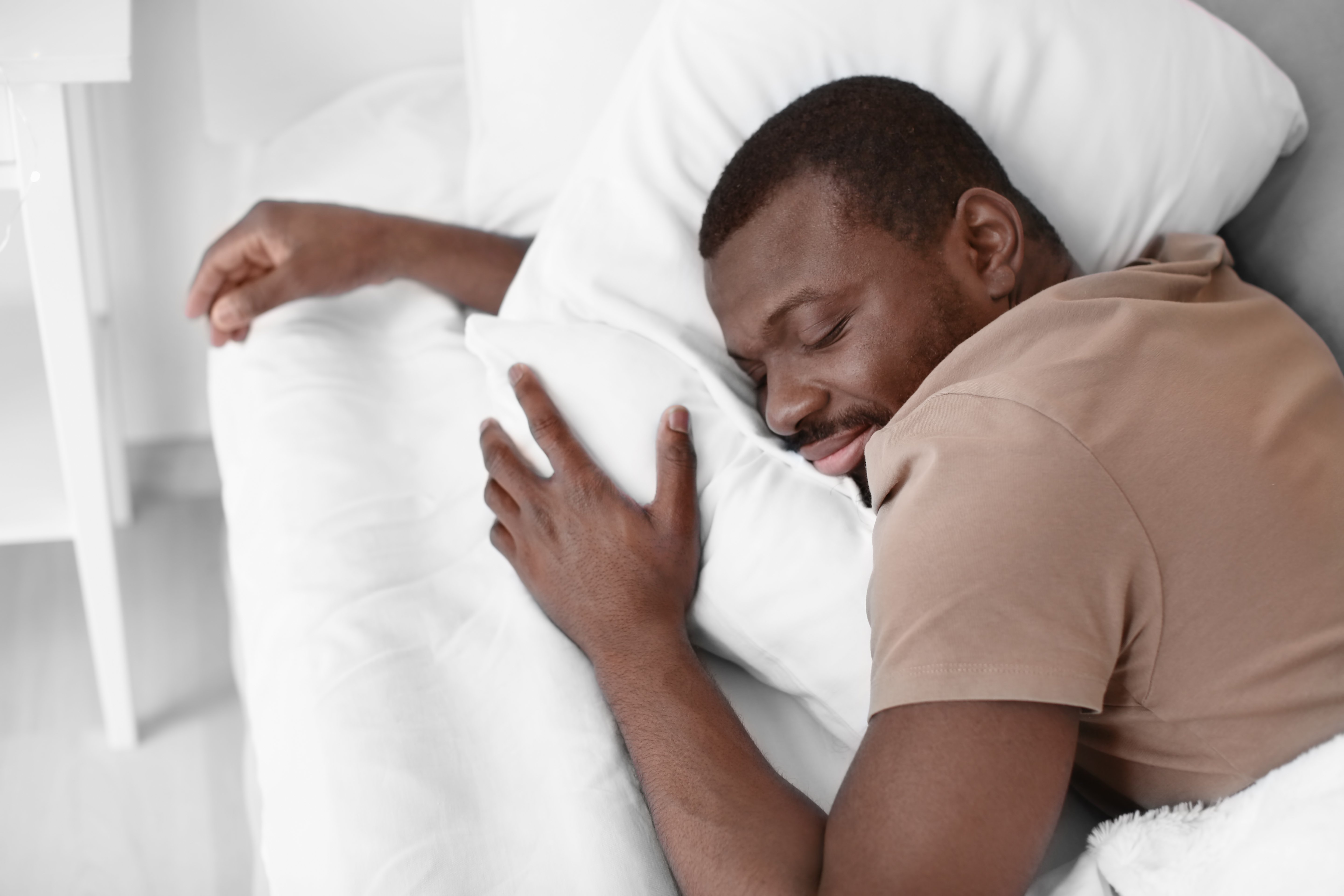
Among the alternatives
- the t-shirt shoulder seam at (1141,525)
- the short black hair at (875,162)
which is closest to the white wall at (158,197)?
the short black hair at (875,162)

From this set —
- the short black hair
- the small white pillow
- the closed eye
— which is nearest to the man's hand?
the small white pillow

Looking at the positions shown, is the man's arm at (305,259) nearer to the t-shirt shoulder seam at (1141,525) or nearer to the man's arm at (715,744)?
the man's arm at (715,744)

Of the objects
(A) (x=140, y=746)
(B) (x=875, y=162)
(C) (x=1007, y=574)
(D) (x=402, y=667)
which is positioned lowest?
(A) (x=140, y=746)

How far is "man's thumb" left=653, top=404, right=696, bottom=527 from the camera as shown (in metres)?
0.90

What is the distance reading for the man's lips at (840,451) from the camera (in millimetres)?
935

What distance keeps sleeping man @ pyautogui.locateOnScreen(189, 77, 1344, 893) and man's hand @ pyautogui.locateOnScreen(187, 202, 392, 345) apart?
0.28 meters

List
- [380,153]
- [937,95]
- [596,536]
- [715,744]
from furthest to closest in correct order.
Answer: [380,153], [937,95], [596,536], [715,744]

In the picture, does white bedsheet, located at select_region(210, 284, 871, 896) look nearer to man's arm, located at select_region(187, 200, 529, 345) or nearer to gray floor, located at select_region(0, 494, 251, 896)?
man's arm, located at select_region(187, 200, 529, 345)

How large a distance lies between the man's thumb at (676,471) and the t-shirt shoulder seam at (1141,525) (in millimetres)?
266

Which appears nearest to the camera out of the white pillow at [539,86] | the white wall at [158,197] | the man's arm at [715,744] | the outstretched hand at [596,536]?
the man's arm at [715,744]

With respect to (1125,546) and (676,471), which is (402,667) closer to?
(676,471)

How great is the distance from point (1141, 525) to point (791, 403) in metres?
0.31

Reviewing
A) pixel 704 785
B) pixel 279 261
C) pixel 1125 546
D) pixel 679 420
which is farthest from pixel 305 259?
pixel 1125 546

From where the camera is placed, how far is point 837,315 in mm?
917
